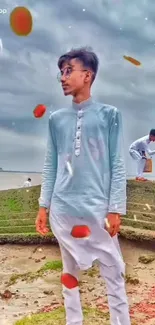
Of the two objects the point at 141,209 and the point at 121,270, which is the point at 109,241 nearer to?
the point at 121,270

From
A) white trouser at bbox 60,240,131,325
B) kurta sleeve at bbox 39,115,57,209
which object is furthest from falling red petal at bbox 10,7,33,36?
white trouser at bbox 60,240,131,325

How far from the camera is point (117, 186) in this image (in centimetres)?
125

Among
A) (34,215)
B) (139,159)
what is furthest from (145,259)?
(34,215)

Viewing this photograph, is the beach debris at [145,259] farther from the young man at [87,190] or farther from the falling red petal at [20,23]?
the falling red petal at [20,23]

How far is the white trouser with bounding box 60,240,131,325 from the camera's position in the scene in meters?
1.27

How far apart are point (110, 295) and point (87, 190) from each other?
10.1 inches

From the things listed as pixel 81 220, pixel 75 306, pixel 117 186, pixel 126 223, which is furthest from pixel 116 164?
pixel 126 223

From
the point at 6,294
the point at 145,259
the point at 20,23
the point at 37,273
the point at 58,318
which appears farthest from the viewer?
the point at 145,259

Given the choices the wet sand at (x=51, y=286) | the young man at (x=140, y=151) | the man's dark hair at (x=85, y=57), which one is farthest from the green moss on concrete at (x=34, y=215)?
the man's dark hair at (x=85, y=57)

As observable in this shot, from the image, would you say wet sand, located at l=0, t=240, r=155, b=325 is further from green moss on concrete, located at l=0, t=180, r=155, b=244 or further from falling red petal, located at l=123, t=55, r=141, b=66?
falling red petal, located at l=123, t=55, r=141, b=66

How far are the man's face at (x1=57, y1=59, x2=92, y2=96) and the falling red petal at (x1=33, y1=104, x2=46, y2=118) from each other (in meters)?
0.22

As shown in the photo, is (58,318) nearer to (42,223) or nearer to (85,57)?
(42,223)

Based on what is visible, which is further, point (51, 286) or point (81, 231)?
point (51, 286)

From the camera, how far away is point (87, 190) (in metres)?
1.28
